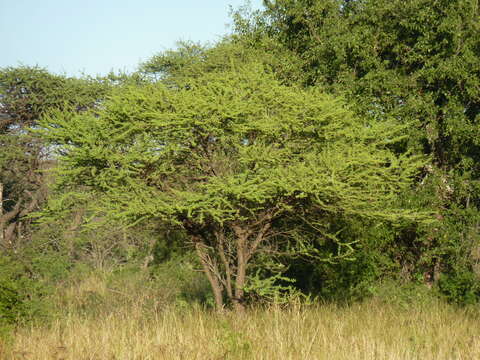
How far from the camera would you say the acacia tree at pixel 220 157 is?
8273mm

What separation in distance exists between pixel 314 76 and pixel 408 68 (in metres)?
2.34

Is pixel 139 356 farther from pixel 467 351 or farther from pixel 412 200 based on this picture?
pixel 412 200

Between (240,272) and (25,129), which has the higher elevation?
(25,129)

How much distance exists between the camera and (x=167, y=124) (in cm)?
834

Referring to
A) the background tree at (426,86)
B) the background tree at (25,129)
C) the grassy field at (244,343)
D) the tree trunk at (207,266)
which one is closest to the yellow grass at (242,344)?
the grassy field at (244,343)

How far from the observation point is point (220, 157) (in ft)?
30.9

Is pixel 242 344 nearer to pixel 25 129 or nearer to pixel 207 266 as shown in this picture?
pixel 207 266

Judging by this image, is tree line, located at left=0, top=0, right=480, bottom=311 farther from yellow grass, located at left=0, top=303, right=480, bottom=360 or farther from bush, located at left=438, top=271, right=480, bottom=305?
yellow grass, located at left=0, top=303, right=480, bottom=360

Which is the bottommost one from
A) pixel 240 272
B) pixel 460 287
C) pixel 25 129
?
pixel 460 287

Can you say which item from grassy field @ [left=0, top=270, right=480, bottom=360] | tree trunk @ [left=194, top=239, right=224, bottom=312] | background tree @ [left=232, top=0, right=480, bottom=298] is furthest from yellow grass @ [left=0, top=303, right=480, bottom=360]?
background tree @ [left=232, top=0, right=480, bottom=298]

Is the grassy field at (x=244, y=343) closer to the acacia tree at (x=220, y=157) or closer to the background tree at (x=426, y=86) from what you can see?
the acacia tree at (x=220, y=157)

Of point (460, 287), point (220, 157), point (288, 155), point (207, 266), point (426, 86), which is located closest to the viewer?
point (288, 155)

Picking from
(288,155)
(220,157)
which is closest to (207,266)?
(220,157)

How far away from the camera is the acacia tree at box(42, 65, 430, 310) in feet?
27.1
